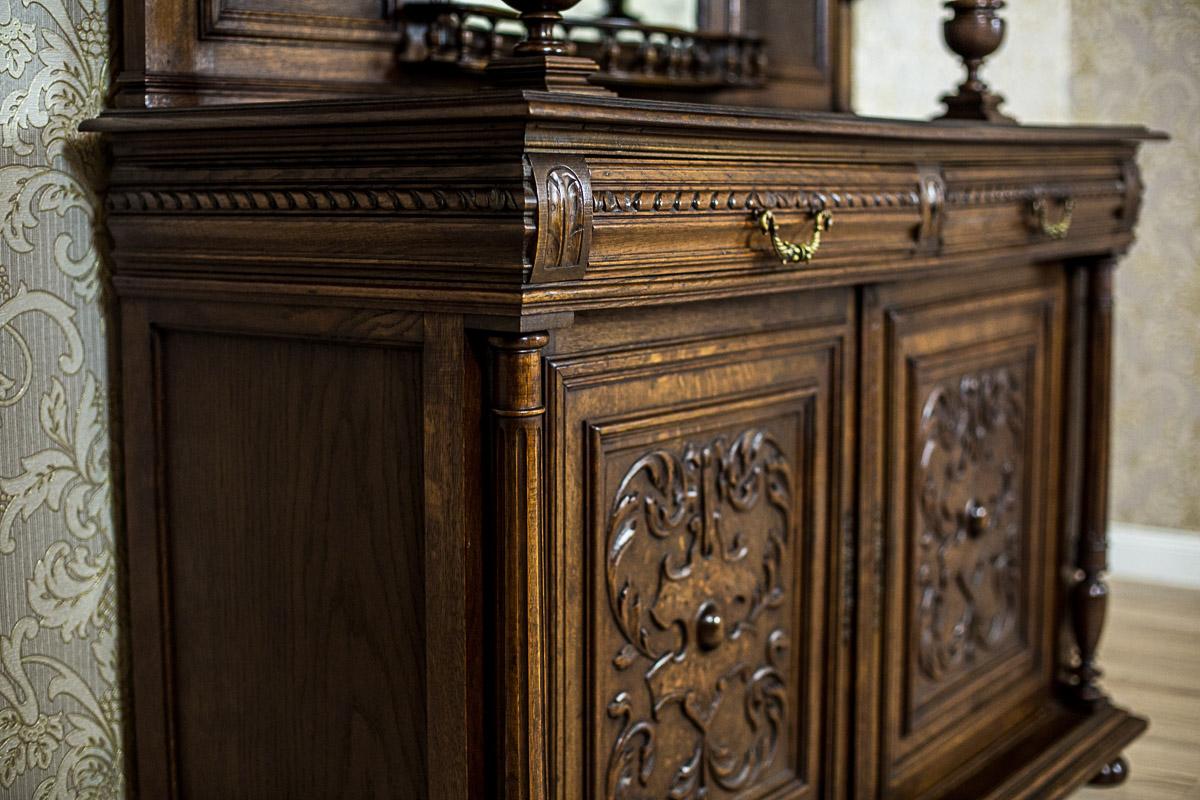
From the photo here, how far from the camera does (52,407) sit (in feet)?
3.95

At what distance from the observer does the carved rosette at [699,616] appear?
1158 mm

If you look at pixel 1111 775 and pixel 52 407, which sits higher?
pixel 52 407

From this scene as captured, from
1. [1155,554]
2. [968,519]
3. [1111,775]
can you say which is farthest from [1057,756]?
[1155,554]

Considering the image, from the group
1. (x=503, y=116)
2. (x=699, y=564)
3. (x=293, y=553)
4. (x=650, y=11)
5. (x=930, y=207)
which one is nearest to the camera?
(x=503, y=116)

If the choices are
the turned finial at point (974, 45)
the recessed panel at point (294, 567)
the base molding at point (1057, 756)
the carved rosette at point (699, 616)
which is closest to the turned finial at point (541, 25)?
the recessed panel at point (294, 567)

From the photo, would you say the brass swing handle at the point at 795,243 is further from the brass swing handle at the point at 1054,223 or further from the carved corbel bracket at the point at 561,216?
the brass swing handle at the point at 1054,223

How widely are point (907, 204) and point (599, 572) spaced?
0.54m

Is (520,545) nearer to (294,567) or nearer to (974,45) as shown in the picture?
(294,567)

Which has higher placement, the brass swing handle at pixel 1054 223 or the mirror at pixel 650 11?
the mirror at pixel 650 11

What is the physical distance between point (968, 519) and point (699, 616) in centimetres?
59

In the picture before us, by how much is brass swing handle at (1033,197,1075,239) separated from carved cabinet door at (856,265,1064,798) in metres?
0.08

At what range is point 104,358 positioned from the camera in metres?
1.24

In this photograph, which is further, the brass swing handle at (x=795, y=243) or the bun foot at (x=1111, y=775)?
the bun foot at (x=1111, y=775)

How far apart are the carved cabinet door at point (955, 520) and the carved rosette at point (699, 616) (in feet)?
0.56
